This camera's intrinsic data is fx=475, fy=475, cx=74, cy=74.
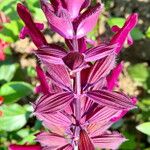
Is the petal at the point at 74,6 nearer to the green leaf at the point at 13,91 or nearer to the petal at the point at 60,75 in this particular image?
the petal at the point at 60,75

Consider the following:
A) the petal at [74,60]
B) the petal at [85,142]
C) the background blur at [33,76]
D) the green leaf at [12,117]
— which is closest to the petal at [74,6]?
the petal at [74,60]

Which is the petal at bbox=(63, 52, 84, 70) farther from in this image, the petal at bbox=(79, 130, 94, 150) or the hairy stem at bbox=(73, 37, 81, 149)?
the petal at bbox=(79, 130, 94, 150)

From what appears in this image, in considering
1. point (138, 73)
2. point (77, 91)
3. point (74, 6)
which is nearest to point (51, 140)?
point (77, 91)

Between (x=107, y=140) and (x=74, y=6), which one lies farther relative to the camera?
(x=107, y=140)

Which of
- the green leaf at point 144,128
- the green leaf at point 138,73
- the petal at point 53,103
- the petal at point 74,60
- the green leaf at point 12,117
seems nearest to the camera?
the petal at point 74,60

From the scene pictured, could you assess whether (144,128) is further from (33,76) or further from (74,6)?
(33,76)

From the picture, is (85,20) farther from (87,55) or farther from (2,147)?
(2,147)

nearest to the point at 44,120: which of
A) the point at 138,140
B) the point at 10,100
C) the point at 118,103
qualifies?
the point at 118,103
